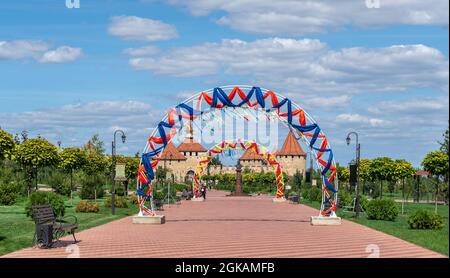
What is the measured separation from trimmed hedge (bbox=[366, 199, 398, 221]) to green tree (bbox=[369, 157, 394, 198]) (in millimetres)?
20558

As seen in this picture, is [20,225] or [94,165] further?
[94,165]

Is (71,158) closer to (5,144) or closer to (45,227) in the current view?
(5,144)

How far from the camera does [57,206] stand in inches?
842

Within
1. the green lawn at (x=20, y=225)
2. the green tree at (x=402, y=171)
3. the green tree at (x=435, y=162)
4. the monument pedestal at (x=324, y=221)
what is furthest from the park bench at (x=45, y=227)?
the green tree at (x=402, y=171)

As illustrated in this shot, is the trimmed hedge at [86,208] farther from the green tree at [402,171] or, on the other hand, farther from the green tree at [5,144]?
the green tree at [402,171]

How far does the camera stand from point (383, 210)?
25.8 meters

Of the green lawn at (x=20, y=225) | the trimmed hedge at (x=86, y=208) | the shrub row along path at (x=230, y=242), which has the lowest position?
the shrub row along path at (x=230, y=242)

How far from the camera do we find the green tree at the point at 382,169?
1841 inches

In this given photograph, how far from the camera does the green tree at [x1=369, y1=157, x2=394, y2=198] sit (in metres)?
46.8

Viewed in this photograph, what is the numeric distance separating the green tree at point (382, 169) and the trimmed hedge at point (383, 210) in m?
20.6

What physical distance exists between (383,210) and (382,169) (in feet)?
70.8

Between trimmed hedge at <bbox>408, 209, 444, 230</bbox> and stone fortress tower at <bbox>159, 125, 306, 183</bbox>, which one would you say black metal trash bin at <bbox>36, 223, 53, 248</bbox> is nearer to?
trimmed hedge at <bbox>408, 209, 444, 230</bbox>

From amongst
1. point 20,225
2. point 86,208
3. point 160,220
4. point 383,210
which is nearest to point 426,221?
point 383,210
